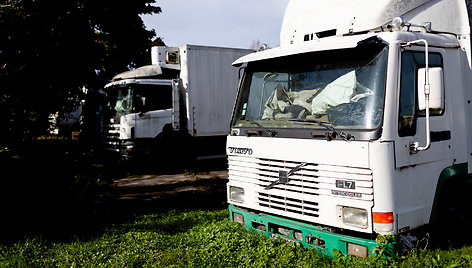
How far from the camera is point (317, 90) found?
4.56m

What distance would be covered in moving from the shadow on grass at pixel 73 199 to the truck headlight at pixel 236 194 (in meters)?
2.35

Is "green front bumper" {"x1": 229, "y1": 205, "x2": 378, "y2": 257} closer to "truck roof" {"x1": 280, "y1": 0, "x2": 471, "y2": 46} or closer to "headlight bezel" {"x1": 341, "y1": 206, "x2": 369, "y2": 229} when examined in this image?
"headlight bezel" {"x1": 341, "y1": 206, "x2": 369, "y2": 229}

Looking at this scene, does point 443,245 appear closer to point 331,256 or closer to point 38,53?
point 331,256

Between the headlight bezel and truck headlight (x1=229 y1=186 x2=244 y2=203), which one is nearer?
the headlight bezel

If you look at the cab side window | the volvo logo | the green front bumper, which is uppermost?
the cab side window

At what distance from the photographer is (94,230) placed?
252 inches

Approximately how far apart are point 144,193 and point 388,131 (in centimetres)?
691

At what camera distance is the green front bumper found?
13.3ft

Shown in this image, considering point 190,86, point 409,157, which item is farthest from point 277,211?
point 190,86

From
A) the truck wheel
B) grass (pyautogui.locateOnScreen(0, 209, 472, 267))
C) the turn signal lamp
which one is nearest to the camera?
the turn signal lamp

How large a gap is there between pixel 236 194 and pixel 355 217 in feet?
5.62

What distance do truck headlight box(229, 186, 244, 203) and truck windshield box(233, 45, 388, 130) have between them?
2.70 feet

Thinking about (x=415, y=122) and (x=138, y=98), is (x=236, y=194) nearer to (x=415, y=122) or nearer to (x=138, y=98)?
(x=415, y=122)

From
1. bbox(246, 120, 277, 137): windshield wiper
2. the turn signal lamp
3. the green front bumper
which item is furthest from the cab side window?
bbox(246, 120, 277, 137): windshield wiper
